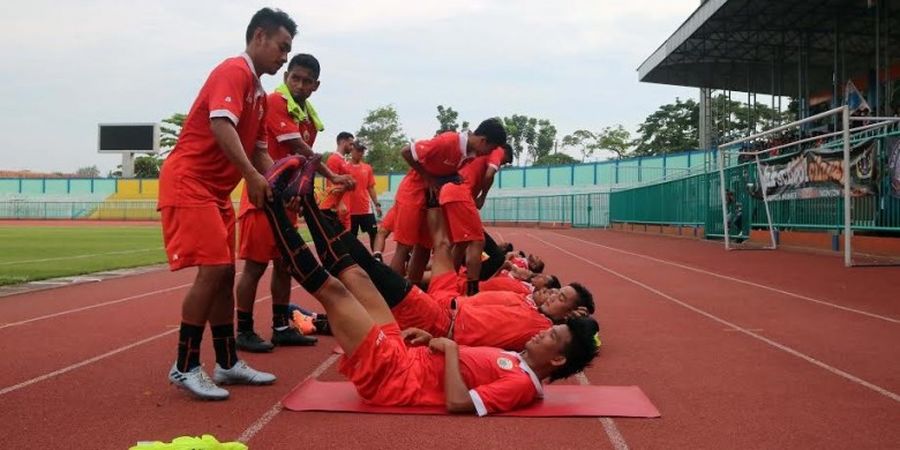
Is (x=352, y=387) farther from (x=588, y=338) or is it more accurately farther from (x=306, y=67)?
(x=306, y=67)

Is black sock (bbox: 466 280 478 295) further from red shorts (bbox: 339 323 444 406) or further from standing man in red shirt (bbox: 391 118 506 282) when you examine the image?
red shorts (bbox: 339 323 444 406)

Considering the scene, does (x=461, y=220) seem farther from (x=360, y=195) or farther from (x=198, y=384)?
(x=360, y=195)

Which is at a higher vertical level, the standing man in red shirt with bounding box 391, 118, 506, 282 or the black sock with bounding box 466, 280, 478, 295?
the standing man in red shirt with bounding box 391, 118, 506, 282

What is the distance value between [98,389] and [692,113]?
5290 centimetres

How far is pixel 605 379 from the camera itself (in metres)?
4.03

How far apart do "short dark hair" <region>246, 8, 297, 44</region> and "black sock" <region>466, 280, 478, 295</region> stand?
9.58 feet

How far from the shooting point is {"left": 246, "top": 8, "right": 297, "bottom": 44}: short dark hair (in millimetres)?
3477

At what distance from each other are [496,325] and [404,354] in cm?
100

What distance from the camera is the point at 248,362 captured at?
4.36 meters

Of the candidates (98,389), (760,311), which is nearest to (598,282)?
(760,311)

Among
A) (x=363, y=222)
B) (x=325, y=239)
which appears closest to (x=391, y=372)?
(x=325, y=239)

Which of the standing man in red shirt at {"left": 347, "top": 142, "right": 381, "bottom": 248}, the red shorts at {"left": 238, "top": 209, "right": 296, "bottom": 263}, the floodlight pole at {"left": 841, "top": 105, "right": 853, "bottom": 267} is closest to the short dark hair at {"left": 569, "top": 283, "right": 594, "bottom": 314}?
the red shorts at {"left": 238, "top": 209, "right": 296, "bottom": 263}

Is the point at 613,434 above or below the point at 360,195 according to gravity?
below

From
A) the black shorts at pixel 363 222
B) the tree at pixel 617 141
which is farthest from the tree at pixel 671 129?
the black shorts at pixel 363 222
